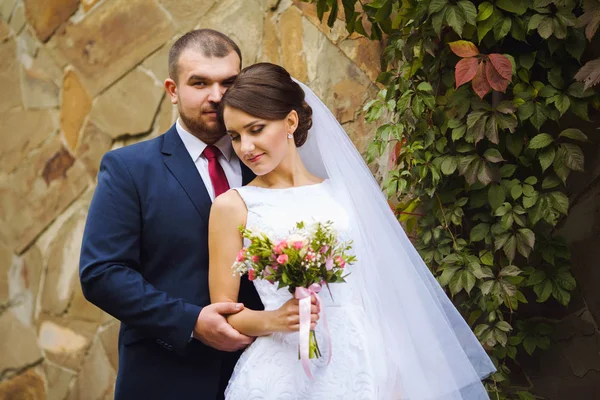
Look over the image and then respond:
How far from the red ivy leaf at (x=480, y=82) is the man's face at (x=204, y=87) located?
82cm

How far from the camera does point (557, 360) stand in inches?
110

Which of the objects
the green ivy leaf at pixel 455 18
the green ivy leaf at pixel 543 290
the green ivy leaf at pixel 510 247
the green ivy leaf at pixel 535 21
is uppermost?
the green ivy leaf at pixel 455 18

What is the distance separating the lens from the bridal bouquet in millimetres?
1901

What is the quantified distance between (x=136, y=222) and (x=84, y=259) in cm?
→ 20

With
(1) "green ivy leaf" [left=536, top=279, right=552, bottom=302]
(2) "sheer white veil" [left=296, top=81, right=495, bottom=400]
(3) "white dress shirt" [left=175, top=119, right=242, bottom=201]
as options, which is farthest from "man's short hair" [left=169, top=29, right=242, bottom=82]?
(1) "green ivy leaf" [left=536, top=279, right=552, bottom=302]

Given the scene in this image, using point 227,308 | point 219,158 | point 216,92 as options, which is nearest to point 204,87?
point 216,92

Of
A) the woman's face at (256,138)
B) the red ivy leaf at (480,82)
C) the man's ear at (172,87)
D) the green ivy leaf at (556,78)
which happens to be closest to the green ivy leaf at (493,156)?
the red ivy leaf at (480,82)

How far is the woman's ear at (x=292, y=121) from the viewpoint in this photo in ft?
7.54

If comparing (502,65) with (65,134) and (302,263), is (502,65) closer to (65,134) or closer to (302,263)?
(302,263)

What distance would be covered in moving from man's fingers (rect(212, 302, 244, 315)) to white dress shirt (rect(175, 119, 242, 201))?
50 cm

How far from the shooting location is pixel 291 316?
2025 millimetres

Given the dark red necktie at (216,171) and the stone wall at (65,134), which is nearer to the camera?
the dark red necktie at (216,171)

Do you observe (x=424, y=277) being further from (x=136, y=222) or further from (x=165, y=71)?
(x=165, y=71)

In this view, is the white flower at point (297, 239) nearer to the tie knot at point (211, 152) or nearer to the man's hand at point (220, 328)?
the man's hand at point (220, 328)
